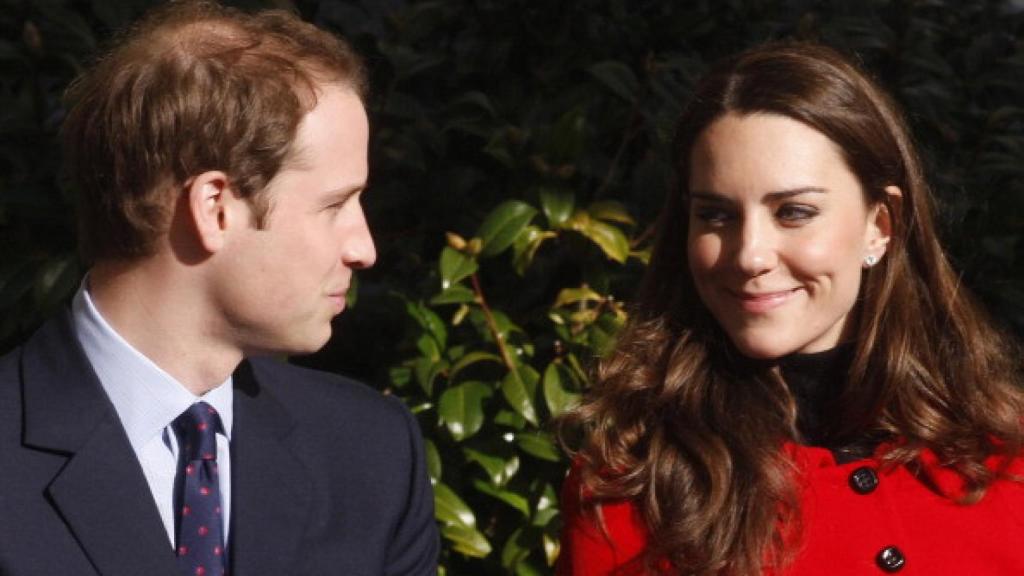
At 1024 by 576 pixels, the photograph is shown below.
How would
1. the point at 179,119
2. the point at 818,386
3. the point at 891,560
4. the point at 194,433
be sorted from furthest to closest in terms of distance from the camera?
1. the point at 818,386
2. the point at 891,560
3. the point at 194,433
4. the point at 179,119

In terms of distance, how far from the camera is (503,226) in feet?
11.9

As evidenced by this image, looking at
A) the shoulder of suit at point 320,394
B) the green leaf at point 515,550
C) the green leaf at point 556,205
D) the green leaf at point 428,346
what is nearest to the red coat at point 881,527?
the shoulder of suit at point 320,394

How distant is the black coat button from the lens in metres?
2.89

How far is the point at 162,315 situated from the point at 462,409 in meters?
1.03

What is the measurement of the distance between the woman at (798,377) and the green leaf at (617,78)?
0.84m

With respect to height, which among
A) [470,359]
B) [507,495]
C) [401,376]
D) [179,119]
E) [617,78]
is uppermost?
[179,119]

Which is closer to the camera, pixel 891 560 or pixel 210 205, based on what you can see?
pixel 210 205

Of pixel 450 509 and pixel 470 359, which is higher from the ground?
pixel 470 359

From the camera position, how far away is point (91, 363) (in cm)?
266

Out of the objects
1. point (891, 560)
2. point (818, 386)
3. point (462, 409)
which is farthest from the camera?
point (462, 409)

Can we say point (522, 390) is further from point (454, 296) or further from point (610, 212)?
point (610, 212)

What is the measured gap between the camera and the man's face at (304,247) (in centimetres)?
260

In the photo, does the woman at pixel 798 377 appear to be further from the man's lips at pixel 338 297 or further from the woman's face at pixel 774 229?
the man's lips at pixel 338 297

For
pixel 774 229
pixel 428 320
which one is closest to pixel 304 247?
pixel 774 229
